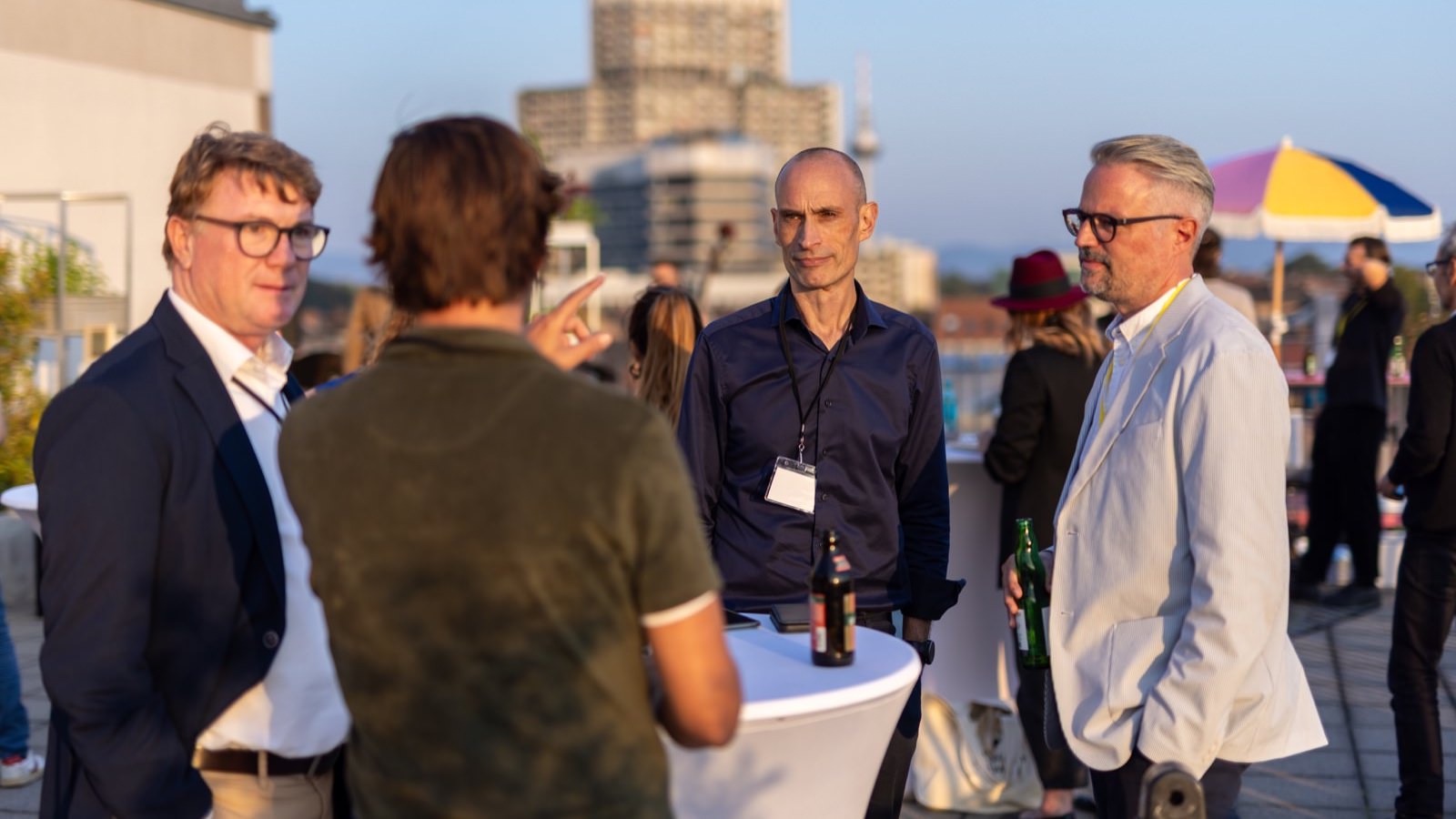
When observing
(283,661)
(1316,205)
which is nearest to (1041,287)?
(283,661)

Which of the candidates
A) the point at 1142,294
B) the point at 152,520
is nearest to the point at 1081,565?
the point at 1142,294

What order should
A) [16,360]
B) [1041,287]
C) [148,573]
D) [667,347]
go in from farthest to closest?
[16,360]
[1041,287]
[667,347]
[148,573]

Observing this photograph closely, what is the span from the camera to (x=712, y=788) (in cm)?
224

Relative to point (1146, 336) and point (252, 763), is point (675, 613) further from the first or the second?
point (1146, 336)

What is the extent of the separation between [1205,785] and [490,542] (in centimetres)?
156

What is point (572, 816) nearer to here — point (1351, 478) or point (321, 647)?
point (321, 647)

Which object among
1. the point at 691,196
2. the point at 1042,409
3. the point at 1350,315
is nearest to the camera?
the point at 1042,409

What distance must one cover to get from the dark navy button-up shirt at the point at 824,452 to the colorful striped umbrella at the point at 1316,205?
5957 mm

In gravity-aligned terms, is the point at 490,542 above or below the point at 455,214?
below

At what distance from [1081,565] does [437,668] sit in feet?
4.75

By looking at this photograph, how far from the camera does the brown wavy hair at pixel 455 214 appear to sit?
1.60 metres

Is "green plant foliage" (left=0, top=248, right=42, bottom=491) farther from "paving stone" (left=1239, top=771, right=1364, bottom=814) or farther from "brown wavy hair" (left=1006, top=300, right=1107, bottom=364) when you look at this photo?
"paving stone" (left=1239, top=771, right=1364, bottom=814)

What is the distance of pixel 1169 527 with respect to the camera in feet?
8.28

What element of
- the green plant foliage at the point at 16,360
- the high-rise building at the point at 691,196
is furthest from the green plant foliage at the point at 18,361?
the high-rise building at the point at 691,196
